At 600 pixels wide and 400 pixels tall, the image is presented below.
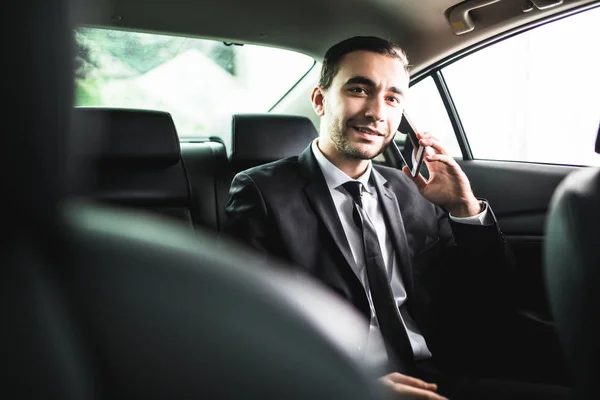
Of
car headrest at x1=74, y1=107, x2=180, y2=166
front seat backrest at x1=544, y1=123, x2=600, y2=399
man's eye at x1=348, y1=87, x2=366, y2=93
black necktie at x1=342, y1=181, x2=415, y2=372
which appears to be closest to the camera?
front seat backrest at x1=544, y1=123, x2=600, y2=399

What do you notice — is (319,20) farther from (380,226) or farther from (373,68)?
(380,226)

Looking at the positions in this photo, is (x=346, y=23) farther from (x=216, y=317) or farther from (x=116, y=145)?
(x=216, y=317)

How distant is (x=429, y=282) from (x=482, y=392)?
0.35m

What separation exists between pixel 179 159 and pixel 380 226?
1.06 m

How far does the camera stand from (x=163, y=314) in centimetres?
38

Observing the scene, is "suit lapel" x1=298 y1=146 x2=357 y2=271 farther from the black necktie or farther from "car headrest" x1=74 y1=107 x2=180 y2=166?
"car headrest" x1=74 y1=107 x2=180 y2=166

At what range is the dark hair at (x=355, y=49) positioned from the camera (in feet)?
6.24

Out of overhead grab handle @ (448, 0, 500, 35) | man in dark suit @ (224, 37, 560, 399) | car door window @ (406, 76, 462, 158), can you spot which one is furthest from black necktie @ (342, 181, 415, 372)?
car door window @ (406, 76, 462, 158)

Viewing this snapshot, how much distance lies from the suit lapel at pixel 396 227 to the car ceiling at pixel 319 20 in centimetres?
94

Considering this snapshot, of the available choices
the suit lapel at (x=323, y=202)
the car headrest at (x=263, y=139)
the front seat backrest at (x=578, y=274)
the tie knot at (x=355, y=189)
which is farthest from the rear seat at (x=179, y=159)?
the front seat backrest at (x=578, y=274)

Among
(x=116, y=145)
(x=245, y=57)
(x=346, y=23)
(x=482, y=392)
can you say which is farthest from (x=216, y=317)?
(x=245, y=57)

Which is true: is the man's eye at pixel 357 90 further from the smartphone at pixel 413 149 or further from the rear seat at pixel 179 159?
the rear seat at pixel 179 159

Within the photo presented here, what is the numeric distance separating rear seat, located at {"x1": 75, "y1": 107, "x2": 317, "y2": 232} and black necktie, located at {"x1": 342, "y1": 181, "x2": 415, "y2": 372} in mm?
921

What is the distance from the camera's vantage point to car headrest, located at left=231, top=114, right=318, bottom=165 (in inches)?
97.8
